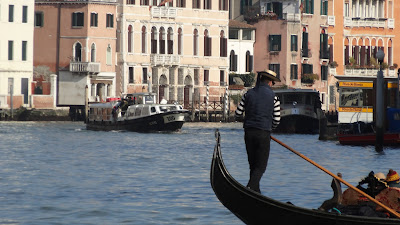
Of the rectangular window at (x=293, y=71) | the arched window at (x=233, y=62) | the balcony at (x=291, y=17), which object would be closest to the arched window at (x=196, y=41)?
the arched window at (x=233, y=62)

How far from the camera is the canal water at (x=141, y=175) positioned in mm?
19297

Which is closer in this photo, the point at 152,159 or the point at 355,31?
the point at 152,159

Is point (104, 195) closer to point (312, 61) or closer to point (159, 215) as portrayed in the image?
point (159, 215)

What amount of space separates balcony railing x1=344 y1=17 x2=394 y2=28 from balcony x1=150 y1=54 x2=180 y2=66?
13889mm

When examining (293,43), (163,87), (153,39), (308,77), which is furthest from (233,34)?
(163,87)

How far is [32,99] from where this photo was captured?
63.4m

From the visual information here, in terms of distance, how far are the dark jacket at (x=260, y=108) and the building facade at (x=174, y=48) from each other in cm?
4973

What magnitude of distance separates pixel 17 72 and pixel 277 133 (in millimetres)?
16774

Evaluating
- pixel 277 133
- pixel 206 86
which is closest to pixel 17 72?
pixel 206 86

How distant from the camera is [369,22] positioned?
3187 inches

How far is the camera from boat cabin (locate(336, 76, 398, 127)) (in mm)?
41031

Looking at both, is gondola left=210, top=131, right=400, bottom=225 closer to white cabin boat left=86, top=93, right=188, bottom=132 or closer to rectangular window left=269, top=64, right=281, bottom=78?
white cabin boat left=86, top=93, right=188, bottom=132

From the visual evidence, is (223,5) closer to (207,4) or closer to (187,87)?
(207,4)

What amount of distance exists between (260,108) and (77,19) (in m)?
50.3
